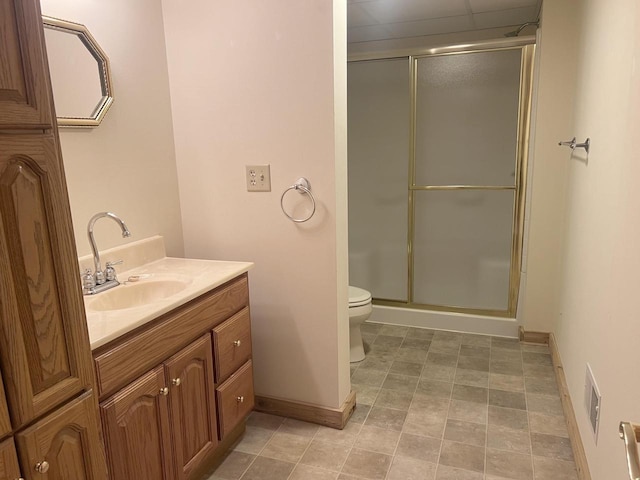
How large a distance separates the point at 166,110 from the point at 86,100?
0.45m

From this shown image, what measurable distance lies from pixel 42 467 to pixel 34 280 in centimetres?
40

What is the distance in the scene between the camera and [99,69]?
1.81 metres

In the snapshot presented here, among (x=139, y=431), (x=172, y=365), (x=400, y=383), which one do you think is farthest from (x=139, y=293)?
(x=400, y=383)

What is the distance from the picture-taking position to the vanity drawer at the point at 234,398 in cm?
188

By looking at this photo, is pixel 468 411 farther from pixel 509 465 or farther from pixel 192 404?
pixel 192 404

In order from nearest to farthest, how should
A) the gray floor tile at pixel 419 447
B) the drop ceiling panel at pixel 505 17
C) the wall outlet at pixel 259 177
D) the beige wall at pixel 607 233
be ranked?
the beige wall at pixel 607 233, the gray floor tile at pixel 419 447, the wall outlet at pixel 259 177, the drop ceiling panel at pixel 505 17

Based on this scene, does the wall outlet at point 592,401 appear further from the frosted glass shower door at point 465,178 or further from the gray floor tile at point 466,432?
the frosted glass shower door at point 465,178

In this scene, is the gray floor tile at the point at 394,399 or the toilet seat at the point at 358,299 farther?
the toilet seat at the point at 358,299

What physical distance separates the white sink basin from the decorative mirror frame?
0.64 meters

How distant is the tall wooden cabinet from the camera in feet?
2.85

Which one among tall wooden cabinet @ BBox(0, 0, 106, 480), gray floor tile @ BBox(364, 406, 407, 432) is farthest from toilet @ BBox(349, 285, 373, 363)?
tall wooden cabinet @ BBox(0, 0, 106, 480)

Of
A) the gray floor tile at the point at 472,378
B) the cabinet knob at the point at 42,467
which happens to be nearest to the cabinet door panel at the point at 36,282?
the cabinet knob at the point at 42,467

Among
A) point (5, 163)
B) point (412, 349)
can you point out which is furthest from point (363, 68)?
point (5, 163)

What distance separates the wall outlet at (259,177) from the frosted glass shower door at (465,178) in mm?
1712
